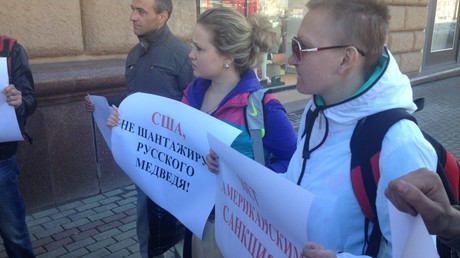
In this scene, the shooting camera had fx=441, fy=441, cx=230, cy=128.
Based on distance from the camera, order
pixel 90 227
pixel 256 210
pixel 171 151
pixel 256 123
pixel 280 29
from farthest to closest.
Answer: pixel 280 29, pixel 90 227, pixel 171 151, pixel 256 123, pixel 256 210

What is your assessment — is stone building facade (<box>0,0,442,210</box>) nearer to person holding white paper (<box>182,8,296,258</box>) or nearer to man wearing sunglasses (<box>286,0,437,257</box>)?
person holding white paper (<box>182,8,296,258</box>)

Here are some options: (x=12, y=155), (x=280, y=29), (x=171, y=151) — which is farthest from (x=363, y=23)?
(x=280, y=29)

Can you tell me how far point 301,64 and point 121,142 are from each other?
3.94 feet

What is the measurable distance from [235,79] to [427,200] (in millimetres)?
1340

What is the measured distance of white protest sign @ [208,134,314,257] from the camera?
119 cm

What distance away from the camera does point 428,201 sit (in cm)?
90

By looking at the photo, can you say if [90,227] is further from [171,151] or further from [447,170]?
[447,170]

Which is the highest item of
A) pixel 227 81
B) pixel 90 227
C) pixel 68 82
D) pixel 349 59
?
pixel 349 59

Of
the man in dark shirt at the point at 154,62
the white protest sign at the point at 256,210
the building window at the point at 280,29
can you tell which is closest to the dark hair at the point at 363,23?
the white protest sign at the point at 256,210

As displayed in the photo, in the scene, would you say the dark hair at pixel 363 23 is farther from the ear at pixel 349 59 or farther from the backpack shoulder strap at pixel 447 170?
the backpack shoulder strap at pixel 447 170

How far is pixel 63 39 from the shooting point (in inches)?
168

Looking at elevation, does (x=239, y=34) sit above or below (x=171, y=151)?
above

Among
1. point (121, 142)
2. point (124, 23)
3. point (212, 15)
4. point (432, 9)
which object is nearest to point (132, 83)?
point (121, 142)

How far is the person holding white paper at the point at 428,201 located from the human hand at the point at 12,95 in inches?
80.5
